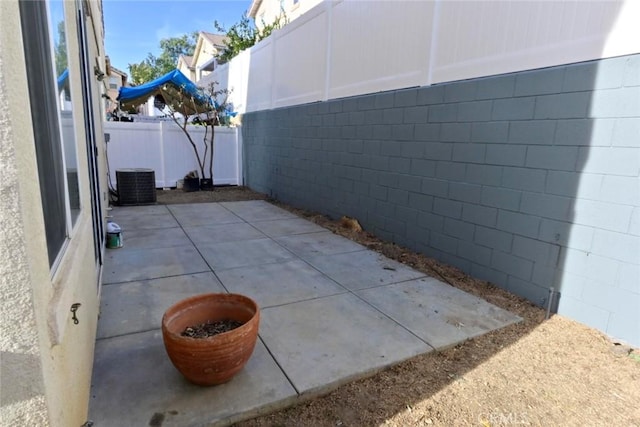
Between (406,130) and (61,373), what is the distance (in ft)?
13.7

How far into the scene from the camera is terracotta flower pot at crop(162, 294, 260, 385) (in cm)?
195

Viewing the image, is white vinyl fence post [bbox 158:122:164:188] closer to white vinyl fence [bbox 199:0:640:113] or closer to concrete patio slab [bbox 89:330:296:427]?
white vinyl fence [bbox 199:0:640:113]

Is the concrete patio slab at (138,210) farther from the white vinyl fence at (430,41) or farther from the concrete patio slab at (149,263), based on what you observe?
the white vinyl fence at (430,41)

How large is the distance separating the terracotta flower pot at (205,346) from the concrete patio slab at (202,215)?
3750 millimetres

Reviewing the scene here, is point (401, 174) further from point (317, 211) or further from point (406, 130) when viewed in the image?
point (317, 211)

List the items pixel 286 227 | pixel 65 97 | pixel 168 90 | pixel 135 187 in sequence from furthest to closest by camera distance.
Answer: pixel 168 90, pixel 135 187, pixel 286 227, pixel 65 97

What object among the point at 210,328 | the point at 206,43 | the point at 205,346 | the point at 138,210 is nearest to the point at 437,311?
the point at 210,328

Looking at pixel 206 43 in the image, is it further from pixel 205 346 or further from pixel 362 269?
pixel 205 346

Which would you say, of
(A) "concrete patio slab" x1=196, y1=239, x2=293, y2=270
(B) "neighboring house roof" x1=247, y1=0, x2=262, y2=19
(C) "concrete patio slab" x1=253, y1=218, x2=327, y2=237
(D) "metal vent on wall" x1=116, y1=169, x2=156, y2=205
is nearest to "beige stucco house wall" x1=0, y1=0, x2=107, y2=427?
(A) "concrete patio slab" x1=196, y1=239, x2=293, y2=270

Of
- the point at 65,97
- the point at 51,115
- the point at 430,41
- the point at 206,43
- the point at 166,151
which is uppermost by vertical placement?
the point at 206,43

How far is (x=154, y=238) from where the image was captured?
505 centimetres

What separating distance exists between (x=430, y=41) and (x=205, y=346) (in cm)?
390

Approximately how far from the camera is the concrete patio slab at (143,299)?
2.76 m

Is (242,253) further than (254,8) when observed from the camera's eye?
No
